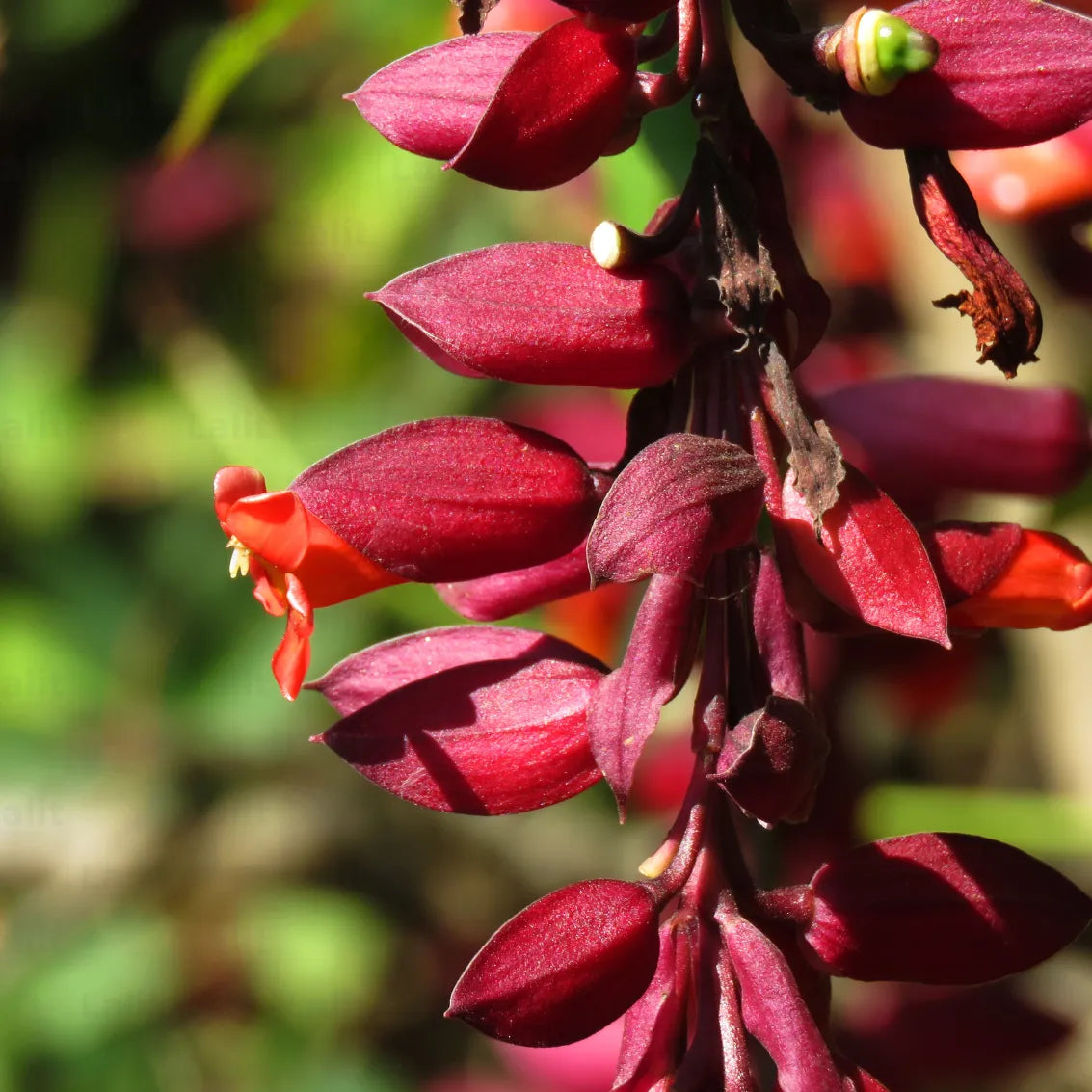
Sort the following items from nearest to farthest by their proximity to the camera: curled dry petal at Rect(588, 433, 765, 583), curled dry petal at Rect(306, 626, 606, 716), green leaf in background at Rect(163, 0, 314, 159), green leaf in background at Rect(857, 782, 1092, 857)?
curled dry petal at Rect(588, 433, 765, 583)
curled dry petal at Rect(306, 626, 606, 716)
green leaf in background at Rect(163, 0, 314, 159)
green leaf in background at Rect(857, 782, 1092, 857)

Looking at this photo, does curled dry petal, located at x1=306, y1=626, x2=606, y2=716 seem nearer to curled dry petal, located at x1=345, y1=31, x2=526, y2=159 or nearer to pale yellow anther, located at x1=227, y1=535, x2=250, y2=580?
pale yellow anther, located at x1=227, y1=535, x2=250, y2=580

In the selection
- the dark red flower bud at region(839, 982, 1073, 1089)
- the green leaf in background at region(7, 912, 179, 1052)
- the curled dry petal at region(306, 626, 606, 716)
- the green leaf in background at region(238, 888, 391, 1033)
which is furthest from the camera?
the green leaf in background at region(238, 888, 391, 1033)

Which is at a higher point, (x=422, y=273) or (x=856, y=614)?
(x=422, y=273)

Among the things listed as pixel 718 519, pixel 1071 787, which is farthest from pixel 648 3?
pixel 1071 787

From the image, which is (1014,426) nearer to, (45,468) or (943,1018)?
(943,1018)

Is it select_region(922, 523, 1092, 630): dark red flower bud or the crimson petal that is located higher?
select_region(922, 523, 1092, 630): dark red flower bud

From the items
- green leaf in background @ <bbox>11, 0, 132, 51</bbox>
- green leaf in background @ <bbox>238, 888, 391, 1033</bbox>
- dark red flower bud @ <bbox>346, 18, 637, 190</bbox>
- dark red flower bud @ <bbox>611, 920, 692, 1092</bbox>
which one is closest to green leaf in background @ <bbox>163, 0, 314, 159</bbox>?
dark red flower bud @ <bbox>346, 18, 637, 190</bbox>

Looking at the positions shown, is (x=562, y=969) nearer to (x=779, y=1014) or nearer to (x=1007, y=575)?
(x=779, y=1014)
